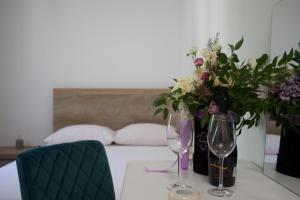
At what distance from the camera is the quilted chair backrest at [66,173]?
1063 mm

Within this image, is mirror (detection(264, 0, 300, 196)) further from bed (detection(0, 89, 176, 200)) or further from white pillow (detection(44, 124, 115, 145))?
bed (detection(0, 89, 176, 200))

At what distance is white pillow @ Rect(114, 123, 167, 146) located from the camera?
2.80 metres

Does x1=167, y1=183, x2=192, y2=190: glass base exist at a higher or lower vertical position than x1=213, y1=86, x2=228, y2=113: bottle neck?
lower

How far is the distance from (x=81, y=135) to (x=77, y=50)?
3.42ft

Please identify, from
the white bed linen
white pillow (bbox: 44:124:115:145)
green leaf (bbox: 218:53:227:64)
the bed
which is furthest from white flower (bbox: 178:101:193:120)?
the bed

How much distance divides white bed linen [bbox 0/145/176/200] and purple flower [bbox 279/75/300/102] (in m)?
1.05

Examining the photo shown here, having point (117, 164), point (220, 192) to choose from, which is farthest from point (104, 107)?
point (220, 192)

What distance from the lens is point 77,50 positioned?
129 inches

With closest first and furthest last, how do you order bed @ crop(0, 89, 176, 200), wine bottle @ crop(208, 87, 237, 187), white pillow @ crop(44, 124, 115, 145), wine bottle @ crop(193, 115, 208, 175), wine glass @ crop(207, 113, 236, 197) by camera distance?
wine glass @ crop(207, 113, 236, 197), wine bottle @ crop(208, 87, 237, 187), wine bottle @ crop(193, 115, 208, 175), white pillow @ crop(44, 124, 115, 145), bed @ crop(0, 89, 176, 200)

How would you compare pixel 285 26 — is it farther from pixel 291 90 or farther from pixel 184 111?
pixel 184 111

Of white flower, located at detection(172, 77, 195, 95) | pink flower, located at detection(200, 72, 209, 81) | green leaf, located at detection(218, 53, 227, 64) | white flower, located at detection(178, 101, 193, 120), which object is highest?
green leaf, located at detection(218, 53, 227, 64)

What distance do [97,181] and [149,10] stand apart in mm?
2428

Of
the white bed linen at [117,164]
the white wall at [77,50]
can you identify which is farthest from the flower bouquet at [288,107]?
the white wall at [77,50]

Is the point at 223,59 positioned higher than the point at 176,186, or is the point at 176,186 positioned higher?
the point at 223,59
